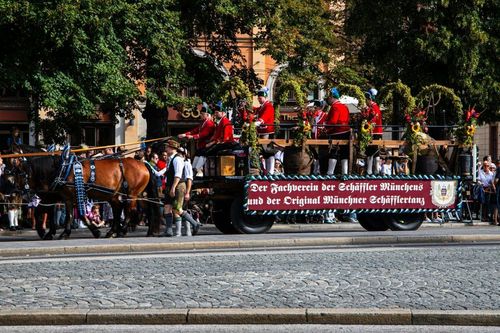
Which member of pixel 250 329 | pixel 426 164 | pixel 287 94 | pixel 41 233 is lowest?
pixel 250 329

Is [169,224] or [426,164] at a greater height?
[426,164]

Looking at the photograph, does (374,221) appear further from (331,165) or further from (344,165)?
(331,165)

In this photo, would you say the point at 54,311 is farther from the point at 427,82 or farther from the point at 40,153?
the point at 427,82

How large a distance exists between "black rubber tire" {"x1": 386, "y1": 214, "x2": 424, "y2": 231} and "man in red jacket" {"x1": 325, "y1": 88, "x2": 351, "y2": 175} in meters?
1.49

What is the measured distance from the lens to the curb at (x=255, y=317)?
10.0 m

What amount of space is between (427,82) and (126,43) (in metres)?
12.6

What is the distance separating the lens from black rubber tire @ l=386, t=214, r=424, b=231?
22.9m

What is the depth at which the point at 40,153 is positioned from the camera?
2172 cm

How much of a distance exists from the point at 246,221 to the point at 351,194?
2.21m

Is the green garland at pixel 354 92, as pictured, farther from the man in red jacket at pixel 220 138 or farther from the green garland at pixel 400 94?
the man in red jacket at pixel 220 138

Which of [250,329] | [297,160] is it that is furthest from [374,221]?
[250,329]

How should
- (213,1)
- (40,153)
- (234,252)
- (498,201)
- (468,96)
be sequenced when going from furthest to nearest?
(468,96) < (213,1) < (498,201) < (40,153) < (234,252)

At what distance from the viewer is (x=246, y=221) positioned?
21969 mm

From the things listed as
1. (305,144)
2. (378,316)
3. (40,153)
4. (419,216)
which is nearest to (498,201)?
(419,216)
